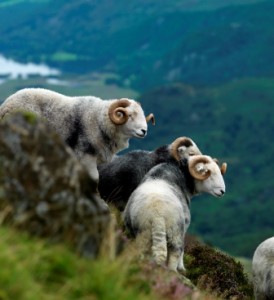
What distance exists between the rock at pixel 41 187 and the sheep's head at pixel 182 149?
510 inches

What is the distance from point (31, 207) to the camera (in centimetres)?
837

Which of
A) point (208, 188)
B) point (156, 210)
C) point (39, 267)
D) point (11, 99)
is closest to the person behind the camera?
point (39, 267)

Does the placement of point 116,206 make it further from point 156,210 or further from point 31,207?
point 31,207

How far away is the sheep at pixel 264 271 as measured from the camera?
18062 mm

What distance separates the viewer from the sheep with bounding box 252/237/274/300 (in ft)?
59.3

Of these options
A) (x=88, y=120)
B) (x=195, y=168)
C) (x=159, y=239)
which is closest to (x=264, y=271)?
(x=159, y=239)

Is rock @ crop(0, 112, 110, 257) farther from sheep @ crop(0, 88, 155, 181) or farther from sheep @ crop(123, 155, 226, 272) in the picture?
sheep @ crop(0, 88, 155, 181)

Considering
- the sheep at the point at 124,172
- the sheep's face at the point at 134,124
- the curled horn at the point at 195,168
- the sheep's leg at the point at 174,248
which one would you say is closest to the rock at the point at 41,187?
the sheep's leg at the point at 174,248

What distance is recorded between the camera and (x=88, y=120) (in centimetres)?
2209

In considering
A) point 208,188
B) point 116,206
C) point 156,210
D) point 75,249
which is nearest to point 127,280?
point 75,249

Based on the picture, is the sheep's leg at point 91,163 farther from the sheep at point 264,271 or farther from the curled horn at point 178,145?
the sheep at point 264,271

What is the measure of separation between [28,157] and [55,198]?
47cm

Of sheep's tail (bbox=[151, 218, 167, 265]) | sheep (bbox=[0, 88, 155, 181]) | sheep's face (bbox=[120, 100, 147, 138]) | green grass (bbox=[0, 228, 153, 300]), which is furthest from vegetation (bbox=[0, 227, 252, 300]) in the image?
sheep's face (bbox=[120, 100, 147, 138])

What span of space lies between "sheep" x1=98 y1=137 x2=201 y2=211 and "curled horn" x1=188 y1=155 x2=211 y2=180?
1.52 m
